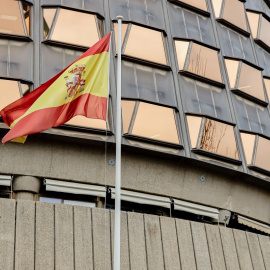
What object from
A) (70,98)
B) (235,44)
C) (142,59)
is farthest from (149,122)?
(70,98)

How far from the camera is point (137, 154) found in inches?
914

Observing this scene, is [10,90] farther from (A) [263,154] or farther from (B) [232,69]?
(A) [263,154]

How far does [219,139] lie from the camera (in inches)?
987

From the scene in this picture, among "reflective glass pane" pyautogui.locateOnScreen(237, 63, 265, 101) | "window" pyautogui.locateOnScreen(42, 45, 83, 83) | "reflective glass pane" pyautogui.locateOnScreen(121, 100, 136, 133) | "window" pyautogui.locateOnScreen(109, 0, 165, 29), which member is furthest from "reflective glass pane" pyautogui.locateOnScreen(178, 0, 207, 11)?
"reflective glass pane" pyautogui.locateOnScreen(121, 100, 136, 133)

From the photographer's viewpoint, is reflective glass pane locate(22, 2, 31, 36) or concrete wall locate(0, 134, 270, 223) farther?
reflective glass pane locate(22, 2, 31, 36)

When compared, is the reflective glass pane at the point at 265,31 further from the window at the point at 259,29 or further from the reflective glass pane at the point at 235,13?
the reflective glass pane at the point at 235,13

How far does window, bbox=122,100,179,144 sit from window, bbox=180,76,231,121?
1.12 metres

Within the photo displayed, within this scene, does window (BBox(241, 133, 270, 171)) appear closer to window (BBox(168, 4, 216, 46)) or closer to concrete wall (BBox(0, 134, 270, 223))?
concrete wall (BBox(0, 134, 270, 223))

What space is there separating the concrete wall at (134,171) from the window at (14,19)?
4091mm

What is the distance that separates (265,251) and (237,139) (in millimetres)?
6157

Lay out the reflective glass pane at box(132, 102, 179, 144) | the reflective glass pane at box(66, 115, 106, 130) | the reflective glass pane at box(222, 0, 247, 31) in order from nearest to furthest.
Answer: the reflective glass pane at box(66, 115, 106, 130) → the reflective glass pane at box(132, 102, 179, 144) → the reflective glass pane at box(222, 0, 247, 31)

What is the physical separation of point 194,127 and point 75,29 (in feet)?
18.2

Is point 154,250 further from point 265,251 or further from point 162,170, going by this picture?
point 162,170

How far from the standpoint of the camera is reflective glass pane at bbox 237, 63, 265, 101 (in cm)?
2755
